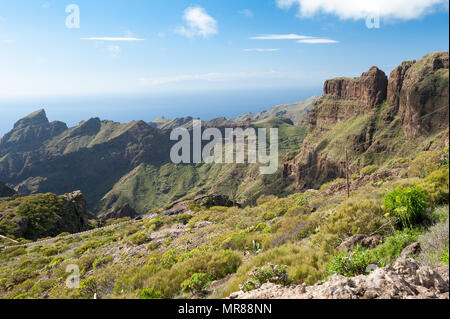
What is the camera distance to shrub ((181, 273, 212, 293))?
6.25 metres

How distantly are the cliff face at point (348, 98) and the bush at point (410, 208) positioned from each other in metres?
97.3

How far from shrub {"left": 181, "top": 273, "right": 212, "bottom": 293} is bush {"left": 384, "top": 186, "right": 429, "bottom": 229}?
546cm

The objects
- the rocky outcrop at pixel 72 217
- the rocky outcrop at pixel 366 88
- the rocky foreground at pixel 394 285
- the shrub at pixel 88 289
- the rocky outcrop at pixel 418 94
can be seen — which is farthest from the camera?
the rocky outcrop at pixel 366 88

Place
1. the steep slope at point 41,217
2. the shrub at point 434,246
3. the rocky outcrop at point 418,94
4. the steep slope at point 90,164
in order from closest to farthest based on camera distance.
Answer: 1. the shrub at point 434,246
2. the steep slope at point 41,217
3. the rocky outcrop at point 418,94
4. the steep slope at point 90,164

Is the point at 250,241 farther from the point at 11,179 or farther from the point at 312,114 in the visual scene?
the point at 11,179

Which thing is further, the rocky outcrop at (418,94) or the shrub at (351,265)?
the rocky outcrop at (418,94)

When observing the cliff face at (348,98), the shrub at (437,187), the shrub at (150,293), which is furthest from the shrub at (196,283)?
the cliff face at (348,98)

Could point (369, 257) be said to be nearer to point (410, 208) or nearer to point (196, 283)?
point (410, 208)

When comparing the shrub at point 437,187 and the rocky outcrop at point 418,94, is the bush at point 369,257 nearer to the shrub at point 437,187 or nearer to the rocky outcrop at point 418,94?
the shrub at point 437,187

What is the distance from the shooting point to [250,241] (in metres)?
9.68

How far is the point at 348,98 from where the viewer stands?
10581 centimetres

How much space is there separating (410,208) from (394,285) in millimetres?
3504

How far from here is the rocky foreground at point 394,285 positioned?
337cm
